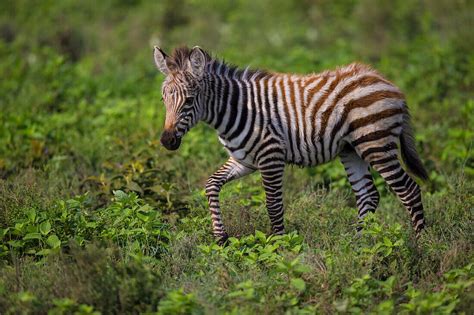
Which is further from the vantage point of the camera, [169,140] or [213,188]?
[213,188]

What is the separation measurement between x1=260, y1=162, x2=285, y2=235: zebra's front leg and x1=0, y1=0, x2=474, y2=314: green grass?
41 centimetres

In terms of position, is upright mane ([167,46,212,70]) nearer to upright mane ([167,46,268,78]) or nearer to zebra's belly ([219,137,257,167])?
upright mane ([167,46,268,78])

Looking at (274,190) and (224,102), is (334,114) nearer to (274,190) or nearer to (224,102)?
(274,190)

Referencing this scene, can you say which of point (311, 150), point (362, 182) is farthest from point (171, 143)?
point (362, 182)

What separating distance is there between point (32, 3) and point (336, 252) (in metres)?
14.5

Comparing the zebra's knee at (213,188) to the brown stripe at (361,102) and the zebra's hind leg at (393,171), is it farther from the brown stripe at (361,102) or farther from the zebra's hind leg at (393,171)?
the zebra's hind leg at (393,171)

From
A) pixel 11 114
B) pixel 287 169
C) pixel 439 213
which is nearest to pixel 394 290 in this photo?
pixel 439 213

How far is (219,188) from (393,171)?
1.94 metres

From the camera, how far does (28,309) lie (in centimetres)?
589

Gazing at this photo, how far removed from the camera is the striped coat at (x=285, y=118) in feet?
25.9

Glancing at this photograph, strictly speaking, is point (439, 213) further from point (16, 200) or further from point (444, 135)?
point (16, 200)

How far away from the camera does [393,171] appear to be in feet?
26.2

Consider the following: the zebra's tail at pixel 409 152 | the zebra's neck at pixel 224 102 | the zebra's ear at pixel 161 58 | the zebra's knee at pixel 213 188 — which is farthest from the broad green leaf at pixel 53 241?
the zebra's tail at pixel 409 152

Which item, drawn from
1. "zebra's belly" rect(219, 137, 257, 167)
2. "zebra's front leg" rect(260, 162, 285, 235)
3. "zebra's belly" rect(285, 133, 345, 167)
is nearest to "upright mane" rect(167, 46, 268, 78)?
"zebra's belly" rect(219, 137, 257, 167)
